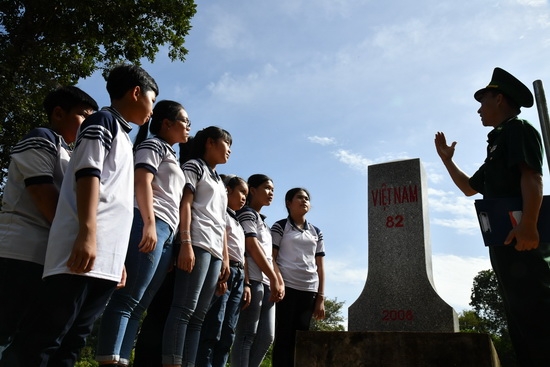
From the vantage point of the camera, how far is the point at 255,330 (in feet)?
13.4

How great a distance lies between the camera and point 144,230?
250cm

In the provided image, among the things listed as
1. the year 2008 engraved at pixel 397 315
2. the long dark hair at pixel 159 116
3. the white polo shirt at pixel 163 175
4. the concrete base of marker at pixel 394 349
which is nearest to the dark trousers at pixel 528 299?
the concrete base of marker at pixel 394 349

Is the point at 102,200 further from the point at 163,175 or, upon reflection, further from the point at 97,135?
the point at 163,175

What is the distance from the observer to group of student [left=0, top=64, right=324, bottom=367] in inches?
72.5

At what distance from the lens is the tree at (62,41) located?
8750mm

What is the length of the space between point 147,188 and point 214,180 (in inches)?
33.7

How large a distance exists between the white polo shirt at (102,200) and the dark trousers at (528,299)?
1.83 meters

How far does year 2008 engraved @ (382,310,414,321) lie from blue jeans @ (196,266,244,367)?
3160 mm

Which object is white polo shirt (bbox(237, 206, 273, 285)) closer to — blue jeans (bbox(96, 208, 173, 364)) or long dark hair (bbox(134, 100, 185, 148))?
long dark hair (bbox(134, 100, 185, 148))

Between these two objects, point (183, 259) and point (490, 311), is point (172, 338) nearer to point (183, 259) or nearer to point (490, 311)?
point (183, 259)

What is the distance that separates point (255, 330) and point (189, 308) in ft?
4.26

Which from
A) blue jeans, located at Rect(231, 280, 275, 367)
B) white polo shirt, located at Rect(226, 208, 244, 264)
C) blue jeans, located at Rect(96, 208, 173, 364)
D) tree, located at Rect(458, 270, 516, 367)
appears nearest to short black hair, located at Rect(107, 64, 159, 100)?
blue jeans, located at Rect(96, 208, 173, 364)

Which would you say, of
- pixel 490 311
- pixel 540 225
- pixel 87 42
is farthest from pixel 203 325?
pixel 490 311

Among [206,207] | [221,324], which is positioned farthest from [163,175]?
[221,324]
